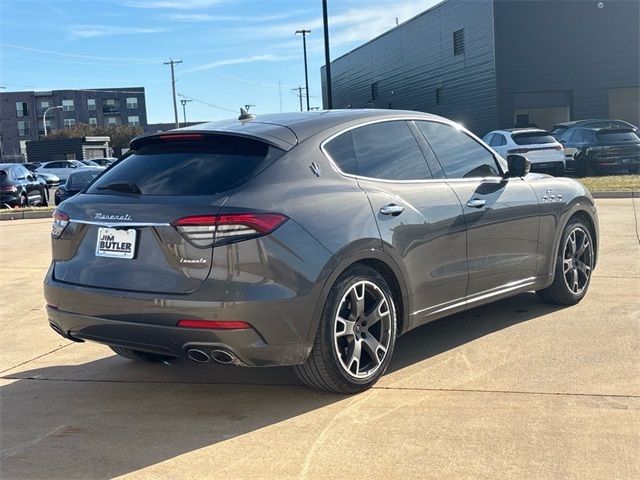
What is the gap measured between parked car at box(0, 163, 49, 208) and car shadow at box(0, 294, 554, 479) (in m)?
16.9

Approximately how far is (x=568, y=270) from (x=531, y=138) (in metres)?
13.8

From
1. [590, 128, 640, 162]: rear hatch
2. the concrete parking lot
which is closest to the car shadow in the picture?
the concrete parking lot

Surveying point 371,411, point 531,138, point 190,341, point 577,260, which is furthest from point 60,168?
point 371,411

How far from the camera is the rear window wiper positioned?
4079 mm

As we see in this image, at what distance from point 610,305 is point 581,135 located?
52.8ft

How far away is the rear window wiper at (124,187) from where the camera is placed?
408cm

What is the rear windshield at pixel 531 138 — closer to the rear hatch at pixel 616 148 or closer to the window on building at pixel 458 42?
the rear hatch at pixel 616 148

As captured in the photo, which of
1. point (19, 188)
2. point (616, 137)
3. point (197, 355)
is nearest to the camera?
point (197, 355)

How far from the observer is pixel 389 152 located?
4.72m

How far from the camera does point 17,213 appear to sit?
56.6 ft

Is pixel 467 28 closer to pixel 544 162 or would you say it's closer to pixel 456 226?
pixel 544 162

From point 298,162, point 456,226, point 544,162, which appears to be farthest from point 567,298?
point 544,162

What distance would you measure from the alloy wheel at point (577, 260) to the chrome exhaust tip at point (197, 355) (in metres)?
3.45

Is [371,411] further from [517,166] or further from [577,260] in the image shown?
[577,260]
